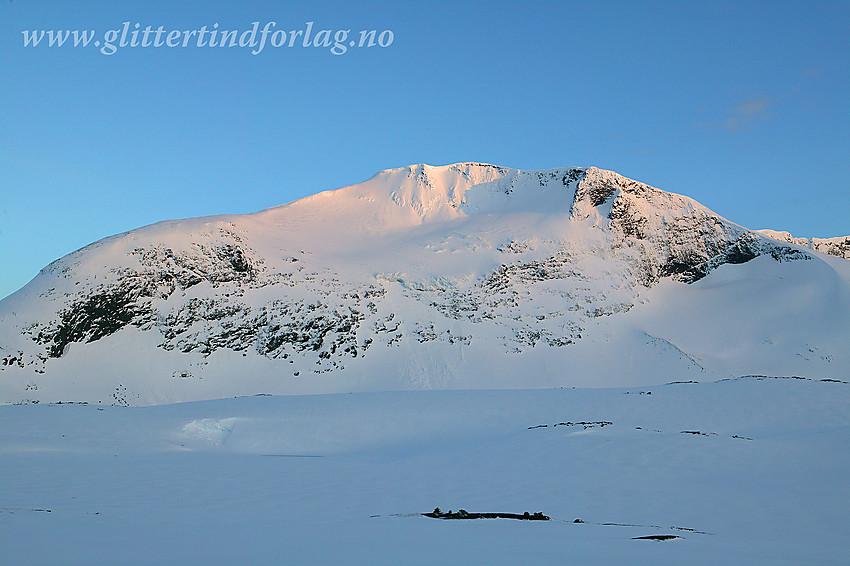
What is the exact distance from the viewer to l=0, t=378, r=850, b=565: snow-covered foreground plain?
21.8ft

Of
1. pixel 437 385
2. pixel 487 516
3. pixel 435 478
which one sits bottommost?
pixel 437 385

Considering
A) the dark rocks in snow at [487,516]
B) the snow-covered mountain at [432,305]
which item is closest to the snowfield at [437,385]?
the snow-covered mountain at [432,305]

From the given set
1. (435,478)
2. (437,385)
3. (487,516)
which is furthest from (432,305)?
(487,516)

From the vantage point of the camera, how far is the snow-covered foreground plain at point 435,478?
6.64 metres

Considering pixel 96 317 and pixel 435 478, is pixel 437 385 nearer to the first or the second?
pixel 96 317

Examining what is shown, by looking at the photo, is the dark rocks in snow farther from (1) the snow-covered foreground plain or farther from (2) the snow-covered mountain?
(2) the snow-covered mountain

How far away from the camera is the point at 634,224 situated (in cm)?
6675

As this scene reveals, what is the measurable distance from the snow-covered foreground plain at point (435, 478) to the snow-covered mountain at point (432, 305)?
24.4 meters

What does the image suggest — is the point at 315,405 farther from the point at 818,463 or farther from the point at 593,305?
the point at 593,305

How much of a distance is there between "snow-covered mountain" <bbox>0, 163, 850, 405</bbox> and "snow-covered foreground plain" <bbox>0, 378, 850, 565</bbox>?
80.0 feet

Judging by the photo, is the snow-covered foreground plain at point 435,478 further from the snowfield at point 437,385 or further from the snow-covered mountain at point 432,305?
the snow-covered mountain at point 432,305

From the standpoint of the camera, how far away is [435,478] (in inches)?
566

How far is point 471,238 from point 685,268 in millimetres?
24806

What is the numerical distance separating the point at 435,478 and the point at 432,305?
4437cm
